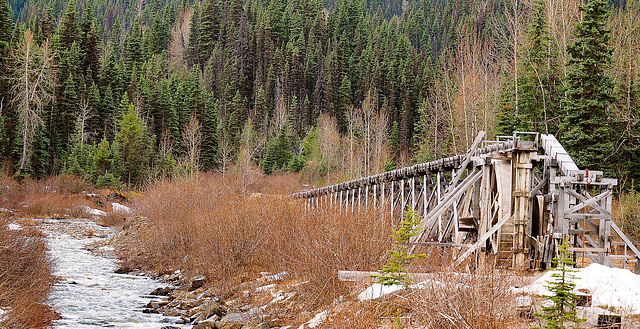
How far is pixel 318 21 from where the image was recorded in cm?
12250

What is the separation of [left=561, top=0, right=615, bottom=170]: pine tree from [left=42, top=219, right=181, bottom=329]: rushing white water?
815 inches

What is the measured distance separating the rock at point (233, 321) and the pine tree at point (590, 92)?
828 inches

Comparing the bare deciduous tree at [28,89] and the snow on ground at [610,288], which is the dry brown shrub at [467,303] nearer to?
the snow on ground at [610,288]

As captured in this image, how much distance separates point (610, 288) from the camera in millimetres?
10609

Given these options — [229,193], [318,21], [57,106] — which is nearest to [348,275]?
[229,193]

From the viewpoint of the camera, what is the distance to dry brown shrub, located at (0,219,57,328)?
12977 mm

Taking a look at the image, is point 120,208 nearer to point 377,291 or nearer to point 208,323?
point 208,323

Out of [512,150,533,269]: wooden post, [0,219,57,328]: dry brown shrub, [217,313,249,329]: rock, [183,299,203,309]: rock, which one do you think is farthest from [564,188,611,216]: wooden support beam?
[0,219,57,328]: dry brown shrub

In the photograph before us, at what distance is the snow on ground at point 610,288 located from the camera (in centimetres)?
1034

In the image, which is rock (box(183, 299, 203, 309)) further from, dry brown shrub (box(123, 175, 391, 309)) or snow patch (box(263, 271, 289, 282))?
snow patch (box(263, 271, 289, 282))

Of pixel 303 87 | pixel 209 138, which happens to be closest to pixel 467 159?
pixel 209 138

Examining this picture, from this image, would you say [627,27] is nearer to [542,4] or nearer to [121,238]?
[542,4]

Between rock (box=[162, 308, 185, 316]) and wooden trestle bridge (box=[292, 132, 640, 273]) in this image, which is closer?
wooden trestle bridge (box=[292, 132, 640, 273])

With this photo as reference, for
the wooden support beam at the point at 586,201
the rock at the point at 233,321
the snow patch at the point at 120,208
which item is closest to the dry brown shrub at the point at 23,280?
the rock at the point at 233,321
